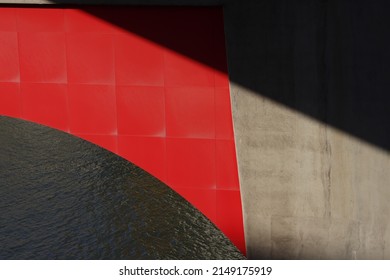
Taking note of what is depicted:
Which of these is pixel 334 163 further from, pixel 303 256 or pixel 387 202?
pixel 303 256

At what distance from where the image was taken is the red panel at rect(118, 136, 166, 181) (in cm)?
1327

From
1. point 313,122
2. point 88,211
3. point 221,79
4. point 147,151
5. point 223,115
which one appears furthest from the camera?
point 88,211

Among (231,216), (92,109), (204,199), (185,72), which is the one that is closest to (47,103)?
(92,109)

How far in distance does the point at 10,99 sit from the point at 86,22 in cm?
252

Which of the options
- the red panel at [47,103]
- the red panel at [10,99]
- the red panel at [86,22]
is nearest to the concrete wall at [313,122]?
the red panel at [86,22]

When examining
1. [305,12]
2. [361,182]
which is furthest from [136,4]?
[361,182]

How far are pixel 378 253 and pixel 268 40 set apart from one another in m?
4.41

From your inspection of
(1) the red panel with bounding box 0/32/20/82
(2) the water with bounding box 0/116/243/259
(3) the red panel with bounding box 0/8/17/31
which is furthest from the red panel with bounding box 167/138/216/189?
(2) the water with bounding box 0/116/243/259

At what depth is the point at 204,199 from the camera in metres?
13.3

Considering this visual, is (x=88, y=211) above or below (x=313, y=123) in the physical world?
below

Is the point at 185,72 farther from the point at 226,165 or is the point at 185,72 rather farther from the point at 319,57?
the point at 319,57

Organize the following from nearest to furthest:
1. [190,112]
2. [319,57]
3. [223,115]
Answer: [319,57] < [223,115] < [190,112]

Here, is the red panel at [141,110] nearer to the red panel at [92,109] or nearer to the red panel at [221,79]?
the red panel at [92,109]

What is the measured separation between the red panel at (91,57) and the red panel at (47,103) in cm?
62
